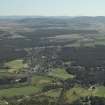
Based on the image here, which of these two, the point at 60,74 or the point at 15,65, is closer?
the point at 60,74

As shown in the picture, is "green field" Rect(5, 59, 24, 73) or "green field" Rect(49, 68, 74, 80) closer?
"green field" Rect(49, 68, 74, 80)

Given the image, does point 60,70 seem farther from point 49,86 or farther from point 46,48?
point 46,48

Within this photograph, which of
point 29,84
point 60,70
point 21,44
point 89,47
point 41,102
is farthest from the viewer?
point 21,44

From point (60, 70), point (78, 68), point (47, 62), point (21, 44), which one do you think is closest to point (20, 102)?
point (60, 70)

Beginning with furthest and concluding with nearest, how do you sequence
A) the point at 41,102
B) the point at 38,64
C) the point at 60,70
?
the point at 38,64 < the point at 60,70 < the point at 41,102

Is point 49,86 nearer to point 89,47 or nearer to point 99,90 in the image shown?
point 99,90

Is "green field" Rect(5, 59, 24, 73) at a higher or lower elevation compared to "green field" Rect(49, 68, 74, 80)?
lower

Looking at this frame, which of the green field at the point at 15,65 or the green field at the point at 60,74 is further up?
the green field at the point at 60,74

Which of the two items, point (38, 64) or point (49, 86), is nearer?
point (49, 86)

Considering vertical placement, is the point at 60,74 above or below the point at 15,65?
above

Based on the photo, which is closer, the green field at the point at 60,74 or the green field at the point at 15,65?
the green field at the point at 60,74
